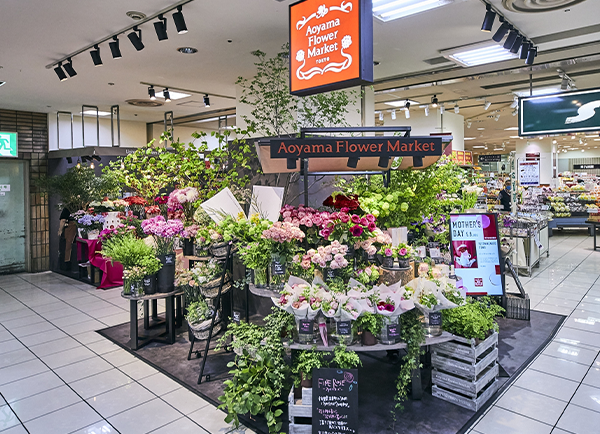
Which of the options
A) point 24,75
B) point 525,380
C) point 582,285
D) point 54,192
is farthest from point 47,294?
point 582,285

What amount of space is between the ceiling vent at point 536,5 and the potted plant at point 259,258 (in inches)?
123

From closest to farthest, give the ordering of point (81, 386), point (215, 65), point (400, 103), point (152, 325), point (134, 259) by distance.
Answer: point (81, 386) < point (134, 259) < point (152, 325) < point (215, 65) < point (400, 103)

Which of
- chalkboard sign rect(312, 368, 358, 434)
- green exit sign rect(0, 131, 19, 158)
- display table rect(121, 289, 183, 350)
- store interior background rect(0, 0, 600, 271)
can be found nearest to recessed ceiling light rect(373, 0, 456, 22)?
store interior background rect(0, 0, 600, 271)

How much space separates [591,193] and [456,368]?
13.3m

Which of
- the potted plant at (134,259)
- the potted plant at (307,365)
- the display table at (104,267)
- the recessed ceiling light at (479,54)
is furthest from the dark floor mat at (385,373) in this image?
the recessed ceiling light at (479,54)

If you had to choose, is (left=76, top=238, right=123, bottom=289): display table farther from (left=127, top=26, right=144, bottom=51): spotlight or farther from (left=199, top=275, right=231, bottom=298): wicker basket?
(left=127, top=26, right=144, bottom=51): spotlight

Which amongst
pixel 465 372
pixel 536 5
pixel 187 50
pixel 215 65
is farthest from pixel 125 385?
pixel 536 5

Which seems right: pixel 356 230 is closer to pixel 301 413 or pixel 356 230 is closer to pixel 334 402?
pixel 334 402

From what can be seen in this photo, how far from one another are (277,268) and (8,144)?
7864 mm

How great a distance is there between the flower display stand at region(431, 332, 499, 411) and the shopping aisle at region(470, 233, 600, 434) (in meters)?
0.13

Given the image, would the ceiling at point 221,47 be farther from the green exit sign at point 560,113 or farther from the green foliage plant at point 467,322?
the green foliage plant at point 467,322

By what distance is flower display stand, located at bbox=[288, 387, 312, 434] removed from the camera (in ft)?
9.32

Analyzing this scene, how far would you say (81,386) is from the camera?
373 cm

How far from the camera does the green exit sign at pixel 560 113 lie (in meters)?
5.44
